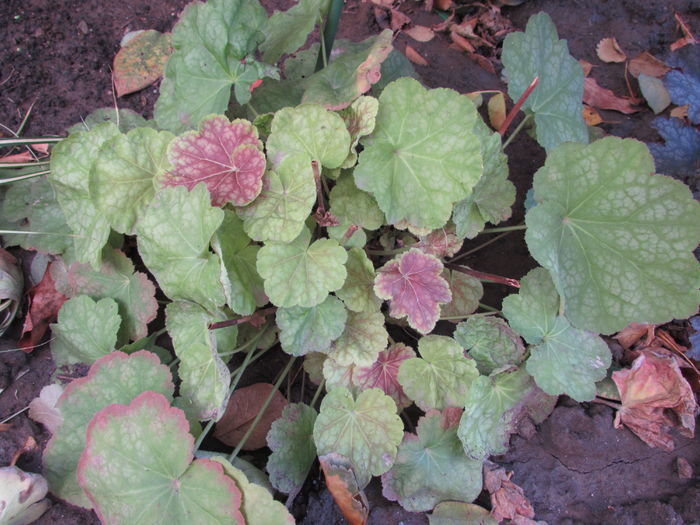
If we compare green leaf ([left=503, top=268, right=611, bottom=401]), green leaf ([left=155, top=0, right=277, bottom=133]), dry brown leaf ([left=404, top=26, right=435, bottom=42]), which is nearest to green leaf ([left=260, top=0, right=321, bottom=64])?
green leaf ([left=155, top=0, right=277, bottom=133])

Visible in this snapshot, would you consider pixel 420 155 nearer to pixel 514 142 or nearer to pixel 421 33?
pixel 514 142

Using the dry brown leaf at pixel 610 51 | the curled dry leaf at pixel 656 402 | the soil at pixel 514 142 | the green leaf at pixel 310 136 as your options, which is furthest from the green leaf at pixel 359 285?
the dry brown leaf at pixel 610 51

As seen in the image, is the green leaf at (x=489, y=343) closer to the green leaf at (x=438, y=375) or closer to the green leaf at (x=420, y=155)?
the green leaf at (x=438, y=375)

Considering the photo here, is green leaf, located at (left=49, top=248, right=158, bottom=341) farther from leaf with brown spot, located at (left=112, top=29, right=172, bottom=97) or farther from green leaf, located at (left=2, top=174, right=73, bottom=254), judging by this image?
leaf with brown spot, located at (left=112, top=29, right=172, bottom=97)

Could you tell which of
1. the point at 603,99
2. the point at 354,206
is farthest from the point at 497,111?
the point at 354,206

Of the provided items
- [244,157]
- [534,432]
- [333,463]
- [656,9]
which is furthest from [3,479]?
[656,9]

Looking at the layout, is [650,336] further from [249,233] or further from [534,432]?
[249,233]
